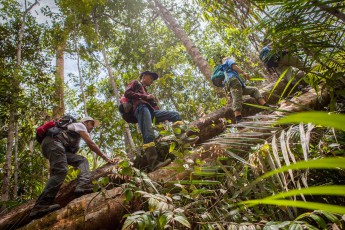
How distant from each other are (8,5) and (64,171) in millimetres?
8514

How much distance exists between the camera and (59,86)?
9172 mm

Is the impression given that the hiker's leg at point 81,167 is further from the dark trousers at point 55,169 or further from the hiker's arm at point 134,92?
the hiker's arm at point 134,92

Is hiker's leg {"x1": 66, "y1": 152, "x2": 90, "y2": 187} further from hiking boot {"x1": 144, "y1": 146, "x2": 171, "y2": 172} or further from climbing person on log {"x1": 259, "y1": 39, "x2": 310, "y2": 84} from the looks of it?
climbing person on log {"x1": 259, "y1": 39, "x2": 310, "y2": 84}

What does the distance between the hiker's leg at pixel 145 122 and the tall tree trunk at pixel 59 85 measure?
4.43 m

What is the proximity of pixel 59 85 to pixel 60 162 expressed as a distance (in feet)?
20.1

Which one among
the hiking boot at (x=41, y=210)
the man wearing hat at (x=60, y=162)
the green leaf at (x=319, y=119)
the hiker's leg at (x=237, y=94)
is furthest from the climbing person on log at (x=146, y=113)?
the green leaf at (x=319, y=119)

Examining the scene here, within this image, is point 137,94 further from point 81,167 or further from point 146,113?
point 81,167

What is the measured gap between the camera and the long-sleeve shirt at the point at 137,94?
4605mm

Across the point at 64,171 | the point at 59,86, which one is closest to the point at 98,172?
the point at 64,171

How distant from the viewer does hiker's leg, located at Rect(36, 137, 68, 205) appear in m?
3.55

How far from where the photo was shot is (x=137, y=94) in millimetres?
4598

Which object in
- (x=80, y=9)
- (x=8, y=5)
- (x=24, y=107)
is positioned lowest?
(x=24, y=107)

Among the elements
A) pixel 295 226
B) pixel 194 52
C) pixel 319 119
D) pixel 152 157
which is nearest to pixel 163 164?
pixel 152 157

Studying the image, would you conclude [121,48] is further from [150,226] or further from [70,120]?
[150,226]
